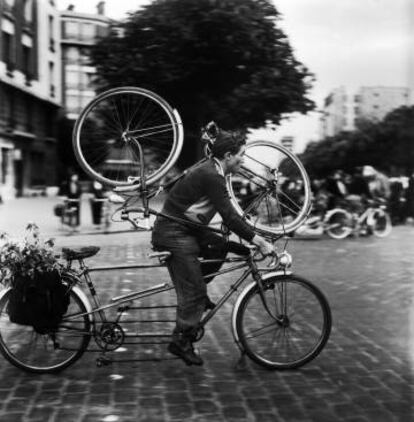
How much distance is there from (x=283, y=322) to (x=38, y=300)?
66.1 inches

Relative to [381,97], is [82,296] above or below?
below

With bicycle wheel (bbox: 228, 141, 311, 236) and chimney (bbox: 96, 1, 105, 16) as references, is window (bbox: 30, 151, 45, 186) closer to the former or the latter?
chimney (bbox: 96, 1, 105, 16)

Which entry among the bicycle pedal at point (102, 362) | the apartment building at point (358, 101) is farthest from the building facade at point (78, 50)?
the apartment building at point (358, 101)

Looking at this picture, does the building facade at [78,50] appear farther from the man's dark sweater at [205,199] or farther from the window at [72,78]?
the man's dark sweater at [205,199]

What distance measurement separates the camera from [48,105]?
20.7 ft

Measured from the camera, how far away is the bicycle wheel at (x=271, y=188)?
4.95 meters

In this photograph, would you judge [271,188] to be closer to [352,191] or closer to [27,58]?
→ [27,58]

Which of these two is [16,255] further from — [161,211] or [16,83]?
[16,83]

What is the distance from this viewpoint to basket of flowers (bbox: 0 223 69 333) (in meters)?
4.46

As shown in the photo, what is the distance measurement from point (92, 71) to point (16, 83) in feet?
2.96

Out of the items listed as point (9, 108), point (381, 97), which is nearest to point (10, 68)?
point (9, 108)

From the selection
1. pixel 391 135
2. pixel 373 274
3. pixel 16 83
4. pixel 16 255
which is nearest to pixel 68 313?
pixel 16 255

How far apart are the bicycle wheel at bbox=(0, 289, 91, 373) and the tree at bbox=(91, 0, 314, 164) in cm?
196

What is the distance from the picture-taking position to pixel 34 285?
446cm
